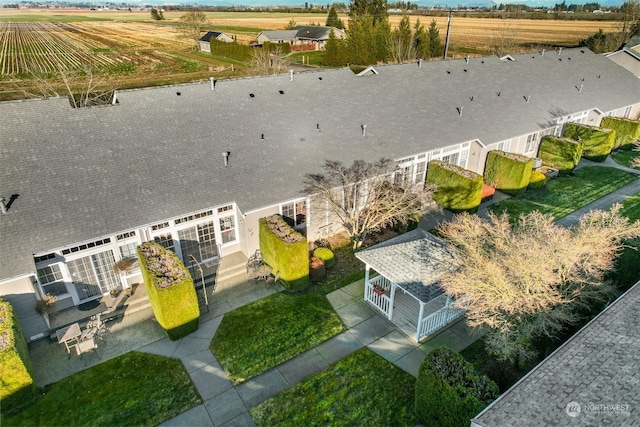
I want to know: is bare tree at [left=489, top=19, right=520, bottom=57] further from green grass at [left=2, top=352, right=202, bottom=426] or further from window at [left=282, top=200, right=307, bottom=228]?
green grass at [left=2, top=352, right=202, bottom=426]

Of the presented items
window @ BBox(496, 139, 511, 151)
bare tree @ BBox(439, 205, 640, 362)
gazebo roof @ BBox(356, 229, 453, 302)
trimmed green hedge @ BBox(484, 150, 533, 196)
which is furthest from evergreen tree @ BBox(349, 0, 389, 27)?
bare tree @ BBox(439, 205, 640, 362)

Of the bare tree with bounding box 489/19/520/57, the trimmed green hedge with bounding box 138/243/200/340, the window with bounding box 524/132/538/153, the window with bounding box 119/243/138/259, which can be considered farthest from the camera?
the bare tree with bounding box 489/19/520/57

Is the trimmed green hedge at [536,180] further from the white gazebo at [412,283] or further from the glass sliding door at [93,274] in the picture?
the glass sliding door at [93,274]

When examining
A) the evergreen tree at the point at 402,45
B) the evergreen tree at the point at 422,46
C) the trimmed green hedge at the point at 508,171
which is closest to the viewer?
the trimmed green hedge at the point at 508,171

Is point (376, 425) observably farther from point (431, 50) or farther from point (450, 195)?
point (431, 50)

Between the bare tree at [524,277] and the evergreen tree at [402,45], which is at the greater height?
the evergreen tree at [402,45]

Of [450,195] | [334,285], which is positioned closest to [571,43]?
[450,195]

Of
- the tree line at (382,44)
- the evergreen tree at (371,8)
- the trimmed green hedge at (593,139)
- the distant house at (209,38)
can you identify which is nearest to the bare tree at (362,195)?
the trimmed green hedge at (593,139)
